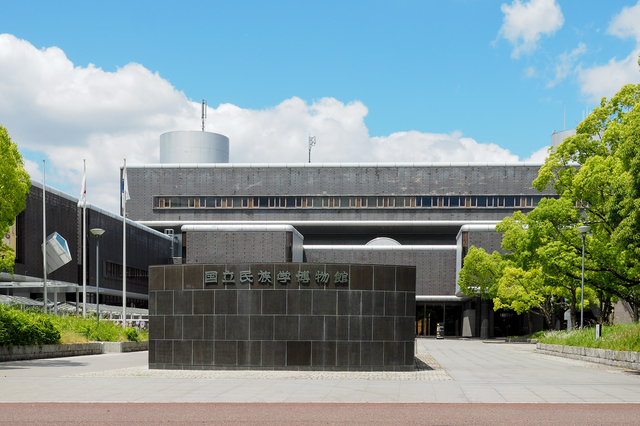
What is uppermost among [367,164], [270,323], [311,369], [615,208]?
[367,164]

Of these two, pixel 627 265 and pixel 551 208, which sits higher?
pixel 551 208

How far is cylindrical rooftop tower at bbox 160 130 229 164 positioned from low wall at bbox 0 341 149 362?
5473cm

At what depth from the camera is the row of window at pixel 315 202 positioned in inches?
2992

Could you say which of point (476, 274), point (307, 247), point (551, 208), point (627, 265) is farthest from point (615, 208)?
point (307, 247)

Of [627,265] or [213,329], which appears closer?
A: [213,329]

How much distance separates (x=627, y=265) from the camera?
29.9 m

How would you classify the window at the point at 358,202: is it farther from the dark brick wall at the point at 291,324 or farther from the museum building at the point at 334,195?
the dark brick wall at the point at 291,324

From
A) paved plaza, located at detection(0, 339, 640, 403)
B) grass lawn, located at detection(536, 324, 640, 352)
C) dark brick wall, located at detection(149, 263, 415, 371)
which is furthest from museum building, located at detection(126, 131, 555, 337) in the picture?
paved plaza, located at detection(0, 339, 640, 403)

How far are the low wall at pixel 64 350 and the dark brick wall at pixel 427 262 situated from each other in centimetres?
3492

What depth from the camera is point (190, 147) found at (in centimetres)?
8650

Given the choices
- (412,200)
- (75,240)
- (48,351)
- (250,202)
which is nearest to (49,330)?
(48,351)

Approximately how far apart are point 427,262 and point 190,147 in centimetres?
3657

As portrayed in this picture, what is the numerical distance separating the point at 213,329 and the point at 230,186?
5824cm
